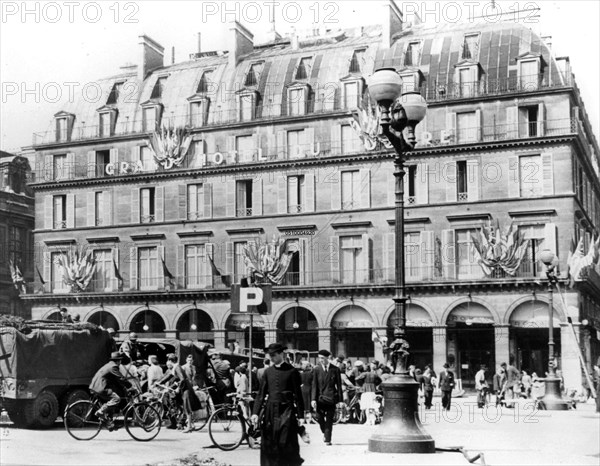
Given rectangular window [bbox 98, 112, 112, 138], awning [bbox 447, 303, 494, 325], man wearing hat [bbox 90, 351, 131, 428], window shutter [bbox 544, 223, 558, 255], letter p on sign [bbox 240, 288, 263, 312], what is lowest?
man wearing hat [bbox 90, 351, 131, 428]

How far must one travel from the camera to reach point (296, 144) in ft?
177

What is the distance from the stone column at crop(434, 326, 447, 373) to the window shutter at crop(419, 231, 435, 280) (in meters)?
2.87

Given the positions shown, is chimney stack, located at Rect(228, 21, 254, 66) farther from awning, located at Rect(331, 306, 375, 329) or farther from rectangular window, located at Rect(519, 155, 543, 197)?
rectangular window, located at Rect(519, 155, 543, 197)

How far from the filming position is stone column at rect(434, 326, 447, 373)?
48375 mm

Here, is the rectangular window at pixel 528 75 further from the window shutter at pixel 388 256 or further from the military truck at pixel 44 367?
the military truck at pixel 44 367

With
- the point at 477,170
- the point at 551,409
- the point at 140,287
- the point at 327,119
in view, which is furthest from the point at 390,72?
the point at 140,287

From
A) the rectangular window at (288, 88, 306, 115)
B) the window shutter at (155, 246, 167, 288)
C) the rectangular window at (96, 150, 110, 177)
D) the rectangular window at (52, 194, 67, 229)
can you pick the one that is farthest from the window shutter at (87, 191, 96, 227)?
the rectangular window at (288, 88, 306, 115)

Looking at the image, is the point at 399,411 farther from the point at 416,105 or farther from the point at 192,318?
the point at 192,318

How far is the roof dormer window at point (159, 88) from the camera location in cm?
5916

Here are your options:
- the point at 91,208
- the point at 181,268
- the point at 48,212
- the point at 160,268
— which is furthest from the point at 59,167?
the point at 181,268

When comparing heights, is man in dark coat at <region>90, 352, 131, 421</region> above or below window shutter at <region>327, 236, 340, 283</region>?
below

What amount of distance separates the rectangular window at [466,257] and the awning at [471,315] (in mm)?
1621

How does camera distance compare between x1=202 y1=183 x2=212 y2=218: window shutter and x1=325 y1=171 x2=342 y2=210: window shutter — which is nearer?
x1=325 y1=171 x2=342 y2=210: window shutter

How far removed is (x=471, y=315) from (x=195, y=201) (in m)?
18.2
